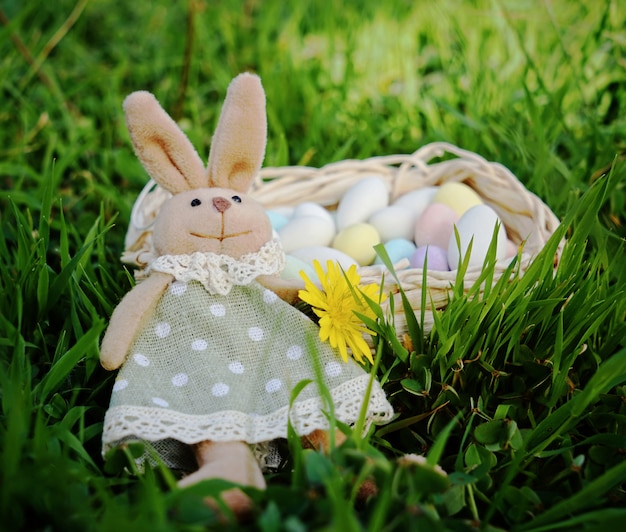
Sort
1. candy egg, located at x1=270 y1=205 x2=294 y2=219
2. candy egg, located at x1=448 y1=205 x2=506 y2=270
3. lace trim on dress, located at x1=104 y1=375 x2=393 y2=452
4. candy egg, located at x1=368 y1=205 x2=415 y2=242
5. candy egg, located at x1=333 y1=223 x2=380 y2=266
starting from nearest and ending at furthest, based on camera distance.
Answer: lace trim on dress, located at x1=104 y1=375 x2=393 y2=452
candy egg, located at x1=448 y1=205 x2=506 y2=270
candy egg, located at x1=333 y1=223 x2=380 y2=266
candy egg, located at x1=368 y1=205 x2=415 y2=242
candy egg, located at x1=270 y1=205 x2=294 y2=219

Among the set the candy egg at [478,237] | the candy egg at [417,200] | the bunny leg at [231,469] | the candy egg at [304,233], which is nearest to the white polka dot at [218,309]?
the bunny leg at [231,469]

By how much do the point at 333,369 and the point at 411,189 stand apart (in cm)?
76

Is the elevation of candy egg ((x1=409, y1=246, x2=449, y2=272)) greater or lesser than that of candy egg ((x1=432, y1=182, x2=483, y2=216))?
lesser

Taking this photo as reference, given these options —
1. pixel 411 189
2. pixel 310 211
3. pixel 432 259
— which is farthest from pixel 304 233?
pixel 411 189

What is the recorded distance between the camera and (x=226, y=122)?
3.70 ft

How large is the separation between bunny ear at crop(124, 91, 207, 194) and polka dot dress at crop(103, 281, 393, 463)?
0.20 m

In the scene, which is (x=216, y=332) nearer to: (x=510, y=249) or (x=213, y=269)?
(x=213, y=269)

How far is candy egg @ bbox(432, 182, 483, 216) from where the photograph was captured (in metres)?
1.44

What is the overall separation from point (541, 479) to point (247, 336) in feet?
1.66

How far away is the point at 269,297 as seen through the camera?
3.53ft

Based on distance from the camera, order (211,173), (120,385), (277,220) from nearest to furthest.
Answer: (120,385) → (211,173) → (277,220)

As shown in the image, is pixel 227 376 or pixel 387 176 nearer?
pixel 227 376

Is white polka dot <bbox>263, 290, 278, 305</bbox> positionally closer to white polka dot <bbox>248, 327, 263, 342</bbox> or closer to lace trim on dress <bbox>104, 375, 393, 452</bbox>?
white polka dot <bbox>248, 327, 263, 342</bbox>

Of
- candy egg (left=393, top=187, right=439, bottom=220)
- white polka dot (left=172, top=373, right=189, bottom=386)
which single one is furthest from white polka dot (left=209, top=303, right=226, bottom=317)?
candy egg (left=393, top=187, right=439, bottom=220)
